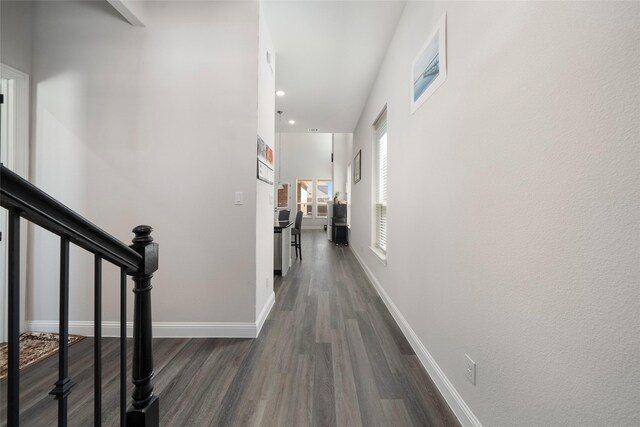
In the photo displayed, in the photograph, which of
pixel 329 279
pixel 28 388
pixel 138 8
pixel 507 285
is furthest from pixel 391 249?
pixel 138 8

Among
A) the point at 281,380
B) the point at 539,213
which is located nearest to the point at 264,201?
the point at 281,380

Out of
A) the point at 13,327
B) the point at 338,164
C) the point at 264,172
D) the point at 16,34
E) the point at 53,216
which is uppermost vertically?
the point at 338,164

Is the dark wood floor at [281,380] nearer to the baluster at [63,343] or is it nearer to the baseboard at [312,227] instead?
the baluster at [63,343]

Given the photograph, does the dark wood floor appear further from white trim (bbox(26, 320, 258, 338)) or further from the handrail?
the handrail

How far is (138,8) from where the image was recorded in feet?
7.09

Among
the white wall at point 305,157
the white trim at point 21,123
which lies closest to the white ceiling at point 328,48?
the white trim at point 21,123

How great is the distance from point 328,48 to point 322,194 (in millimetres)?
8802

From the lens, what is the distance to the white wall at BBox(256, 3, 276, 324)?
2.36m

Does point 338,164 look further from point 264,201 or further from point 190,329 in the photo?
point 190,329

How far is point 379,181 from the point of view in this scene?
A: 3.91m

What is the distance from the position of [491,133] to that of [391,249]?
1.78m

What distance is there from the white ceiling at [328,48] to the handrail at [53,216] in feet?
8.05

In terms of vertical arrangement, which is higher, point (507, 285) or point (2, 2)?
point (2, 2)

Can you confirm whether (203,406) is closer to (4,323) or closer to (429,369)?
(429,369)
